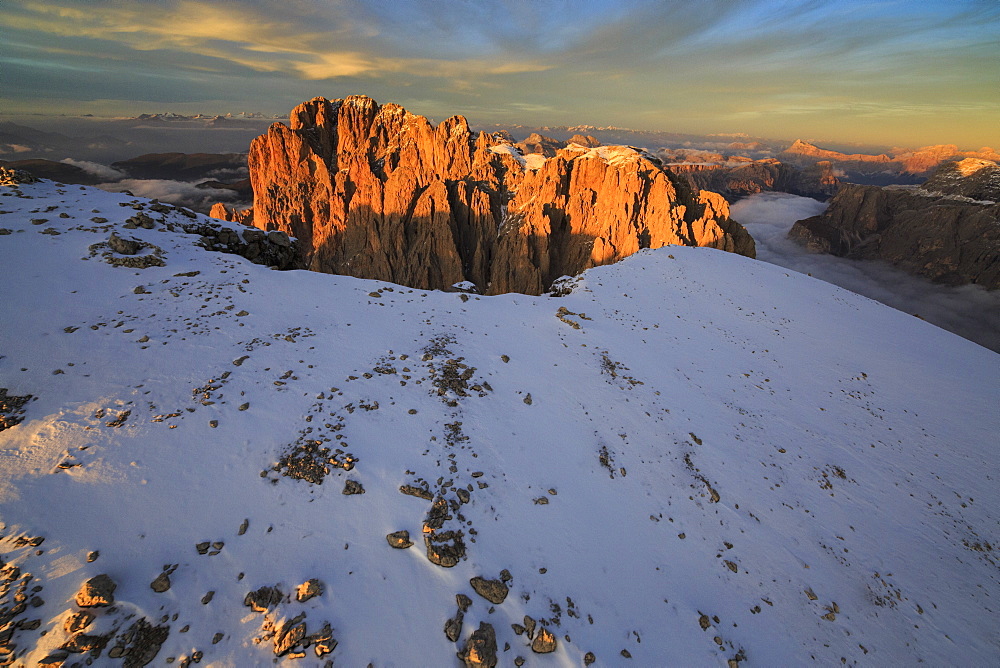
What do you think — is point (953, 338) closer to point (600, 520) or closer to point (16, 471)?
point (600, 520)

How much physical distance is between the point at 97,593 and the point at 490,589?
498 centimetres

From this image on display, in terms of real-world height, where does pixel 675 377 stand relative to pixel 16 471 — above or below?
below

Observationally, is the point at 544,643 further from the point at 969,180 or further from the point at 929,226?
the point at 969,180

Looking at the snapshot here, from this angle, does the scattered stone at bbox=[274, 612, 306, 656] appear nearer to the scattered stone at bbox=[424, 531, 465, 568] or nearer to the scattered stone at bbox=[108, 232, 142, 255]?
the scattered stone at bbox=[424, 531, 465, 568]

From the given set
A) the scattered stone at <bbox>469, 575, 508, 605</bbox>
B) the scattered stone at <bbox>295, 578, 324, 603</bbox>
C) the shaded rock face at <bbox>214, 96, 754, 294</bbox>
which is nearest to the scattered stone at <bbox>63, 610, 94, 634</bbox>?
the scattered stone at <bbox>295, 578, 324, 603</bbox>

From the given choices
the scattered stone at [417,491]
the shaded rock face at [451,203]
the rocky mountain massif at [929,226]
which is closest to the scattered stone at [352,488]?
the scattered stone at [417,491]

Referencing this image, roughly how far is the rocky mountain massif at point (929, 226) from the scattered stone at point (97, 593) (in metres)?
177

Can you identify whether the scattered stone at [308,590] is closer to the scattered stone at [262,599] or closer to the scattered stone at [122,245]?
the scattered stone at [262,599]

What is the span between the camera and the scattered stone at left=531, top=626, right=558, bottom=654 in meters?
5.01

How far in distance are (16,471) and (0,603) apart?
2.65 m

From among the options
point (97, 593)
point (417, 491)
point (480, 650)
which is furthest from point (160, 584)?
point (480, 650)

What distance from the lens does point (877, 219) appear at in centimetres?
14312

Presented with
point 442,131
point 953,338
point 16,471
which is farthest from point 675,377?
Result: point 442,131

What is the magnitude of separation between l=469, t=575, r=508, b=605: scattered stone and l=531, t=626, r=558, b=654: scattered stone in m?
0.66
